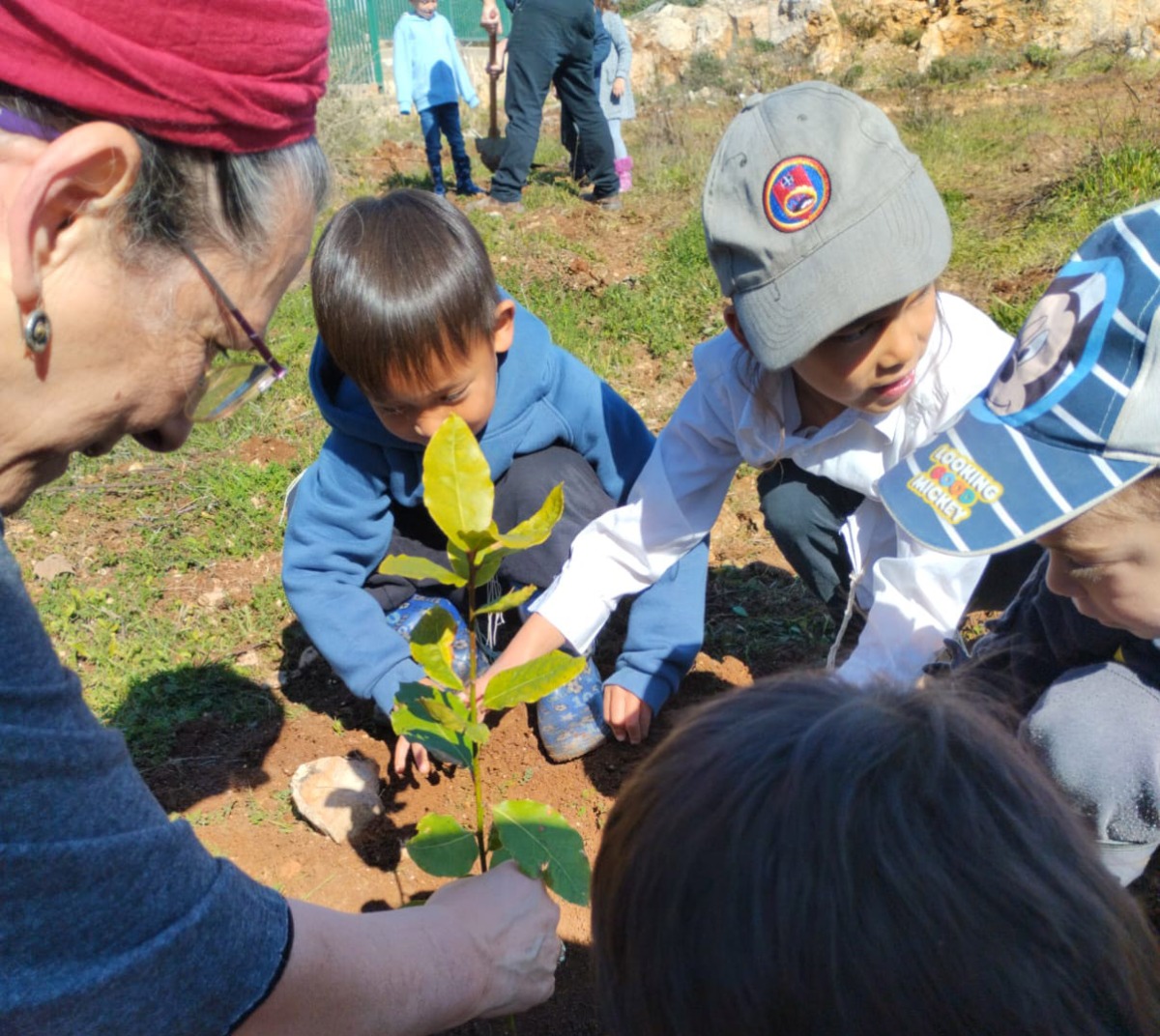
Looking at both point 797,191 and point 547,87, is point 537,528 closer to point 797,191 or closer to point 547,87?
point 797,191

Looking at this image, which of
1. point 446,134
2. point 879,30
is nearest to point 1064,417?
point 446,134

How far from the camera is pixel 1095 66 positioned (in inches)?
453

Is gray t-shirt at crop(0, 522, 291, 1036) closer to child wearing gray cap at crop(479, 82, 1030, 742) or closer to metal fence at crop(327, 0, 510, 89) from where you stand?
child wearing gray cap at crop(479, 82, 1030, 742)

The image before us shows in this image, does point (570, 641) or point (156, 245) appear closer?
point (156, 245)

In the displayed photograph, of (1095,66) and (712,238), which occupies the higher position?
(1095,66)

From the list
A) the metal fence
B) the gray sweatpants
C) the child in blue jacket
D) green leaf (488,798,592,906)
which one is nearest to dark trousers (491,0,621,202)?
the child in blue jacket

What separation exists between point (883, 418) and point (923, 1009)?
1433mm

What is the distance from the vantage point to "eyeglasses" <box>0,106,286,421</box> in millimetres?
1204

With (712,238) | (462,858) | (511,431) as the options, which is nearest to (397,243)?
(511,431)

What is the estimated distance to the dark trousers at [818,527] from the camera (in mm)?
2383

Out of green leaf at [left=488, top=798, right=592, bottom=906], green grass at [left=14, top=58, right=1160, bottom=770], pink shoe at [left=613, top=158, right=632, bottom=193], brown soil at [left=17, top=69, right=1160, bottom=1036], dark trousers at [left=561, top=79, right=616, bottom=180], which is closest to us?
green leaf at [left=488, top=798, right=592, bottom=906]

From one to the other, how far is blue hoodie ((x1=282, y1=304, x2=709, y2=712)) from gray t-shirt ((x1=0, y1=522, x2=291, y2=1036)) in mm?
1242

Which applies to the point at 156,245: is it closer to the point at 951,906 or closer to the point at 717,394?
the point at 951,906

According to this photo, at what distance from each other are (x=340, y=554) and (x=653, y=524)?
744 mm
